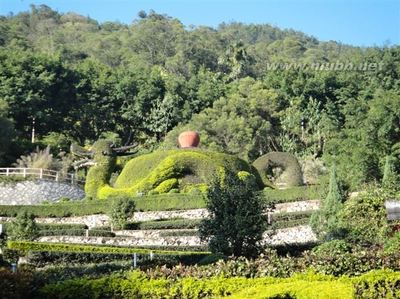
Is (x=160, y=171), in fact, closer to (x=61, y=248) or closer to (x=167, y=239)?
(x=167, y=239)

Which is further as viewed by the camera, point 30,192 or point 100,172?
point 30,192

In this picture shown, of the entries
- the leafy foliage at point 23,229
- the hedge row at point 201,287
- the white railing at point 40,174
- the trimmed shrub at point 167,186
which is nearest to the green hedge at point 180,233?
the leafy foliage at point 23,229

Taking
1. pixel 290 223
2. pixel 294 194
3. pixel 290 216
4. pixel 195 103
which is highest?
pixel 195 103

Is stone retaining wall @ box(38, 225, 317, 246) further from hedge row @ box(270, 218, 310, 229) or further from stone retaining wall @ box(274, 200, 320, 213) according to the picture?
stone retaining wall @ box(274, 200, 320, 213)

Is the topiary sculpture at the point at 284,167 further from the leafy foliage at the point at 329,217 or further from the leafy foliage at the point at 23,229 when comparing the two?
the leafy foliage at the point at 23,229

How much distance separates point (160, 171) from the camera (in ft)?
106

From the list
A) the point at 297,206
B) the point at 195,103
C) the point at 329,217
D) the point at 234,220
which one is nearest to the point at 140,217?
the point at 297,206

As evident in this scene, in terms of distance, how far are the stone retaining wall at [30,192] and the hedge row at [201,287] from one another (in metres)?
24.0

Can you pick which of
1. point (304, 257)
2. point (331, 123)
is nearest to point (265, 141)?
point (331, 123)

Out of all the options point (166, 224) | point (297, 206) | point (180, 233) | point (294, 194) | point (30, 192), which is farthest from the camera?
point (30, 192)

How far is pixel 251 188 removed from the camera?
19.0 meters

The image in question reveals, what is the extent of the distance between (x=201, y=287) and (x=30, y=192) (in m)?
25.1

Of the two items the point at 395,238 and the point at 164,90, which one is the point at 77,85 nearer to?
the point at 164,90

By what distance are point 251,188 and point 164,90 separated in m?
40.3
